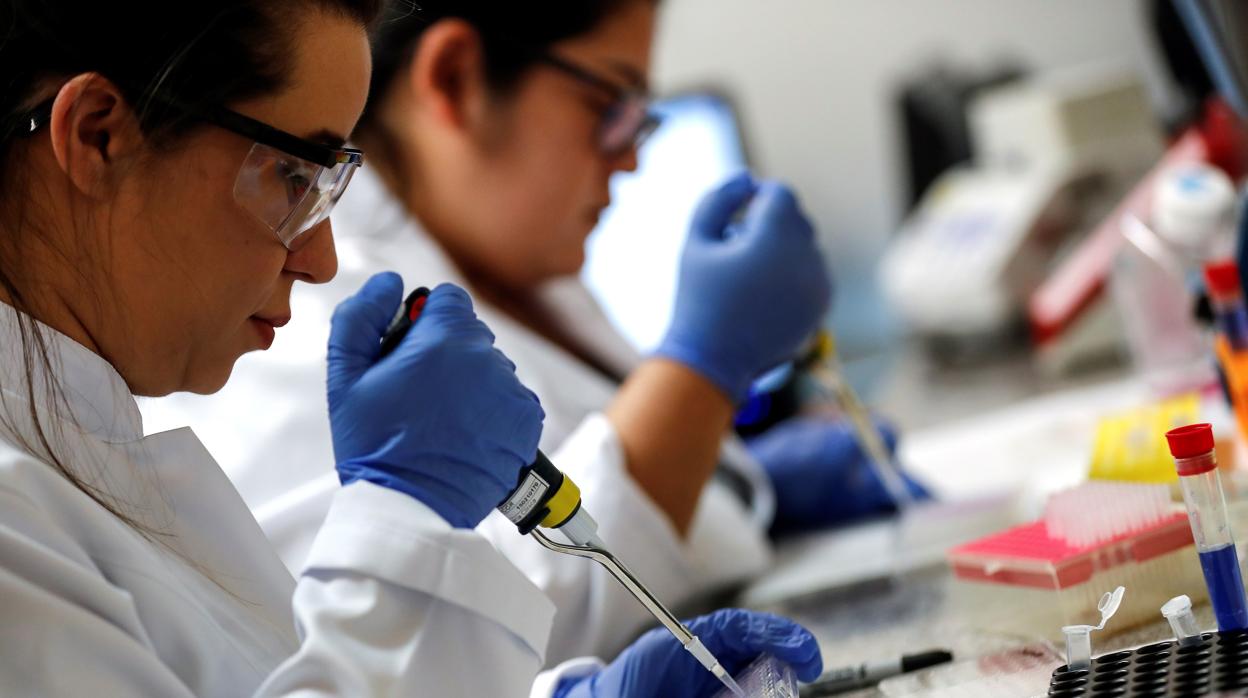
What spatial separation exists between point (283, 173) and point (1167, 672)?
602 mm

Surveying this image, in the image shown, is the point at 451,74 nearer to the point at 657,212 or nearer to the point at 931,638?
the point at 931,638

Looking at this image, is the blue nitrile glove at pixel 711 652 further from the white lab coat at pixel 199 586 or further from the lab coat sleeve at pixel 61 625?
the lab coat sleeve at pixel 61 625

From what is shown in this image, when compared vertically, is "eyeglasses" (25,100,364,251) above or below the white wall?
above

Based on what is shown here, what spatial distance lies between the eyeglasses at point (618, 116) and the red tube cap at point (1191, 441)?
89cm

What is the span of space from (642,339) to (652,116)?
0.89 meters

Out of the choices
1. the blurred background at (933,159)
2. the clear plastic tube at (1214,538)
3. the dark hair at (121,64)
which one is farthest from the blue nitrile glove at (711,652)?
the blurred background at (933,159)

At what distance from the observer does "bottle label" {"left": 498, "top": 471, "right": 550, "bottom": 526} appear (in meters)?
0.87

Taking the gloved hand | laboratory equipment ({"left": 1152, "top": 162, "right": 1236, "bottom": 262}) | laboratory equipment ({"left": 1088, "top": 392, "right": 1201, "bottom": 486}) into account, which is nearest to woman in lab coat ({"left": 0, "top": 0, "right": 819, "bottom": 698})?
laboratory equipment ({"left": 1088, "top": 392, "right": 1201, "bottom": 486})

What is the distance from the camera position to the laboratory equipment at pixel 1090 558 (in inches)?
36.9

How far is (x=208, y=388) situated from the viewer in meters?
0.89

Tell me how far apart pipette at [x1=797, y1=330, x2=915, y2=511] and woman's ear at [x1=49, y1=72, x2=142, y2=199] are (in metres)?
0.96

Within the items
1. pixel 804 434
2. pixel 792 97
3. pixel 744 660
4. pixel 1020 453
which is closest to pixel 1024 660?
pixel 744 660

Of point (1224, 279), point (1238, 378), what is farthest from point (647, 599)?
point (1224, 279)

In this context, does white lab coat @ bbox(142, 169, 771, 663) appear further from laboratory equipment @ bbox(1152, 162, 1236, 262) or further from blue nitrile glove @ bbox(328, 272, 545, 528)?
laboratory equipment @ bbox(1152, 162, 1236, 262)
